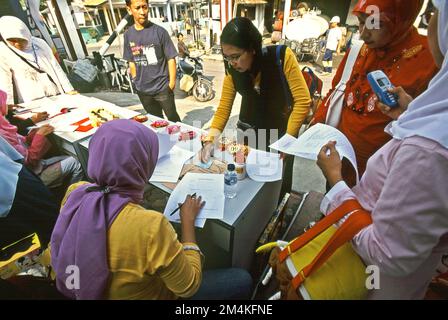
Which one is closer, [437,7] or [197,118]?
[437,7]

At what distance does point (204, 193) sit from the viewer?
1431 millimetres

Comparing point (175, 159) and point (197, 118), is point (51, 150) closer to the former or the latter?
point (175, 159)

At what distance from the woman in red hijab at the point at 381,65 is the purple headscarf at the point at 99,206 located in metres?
1.27

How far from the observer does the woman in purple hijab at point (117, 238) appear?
874 mm

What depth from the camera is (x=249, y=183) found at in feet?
4.99

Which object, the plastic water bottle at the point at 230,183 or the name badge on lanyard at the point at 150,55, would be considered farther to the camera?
the name badge on lanyard at the point at 150,55

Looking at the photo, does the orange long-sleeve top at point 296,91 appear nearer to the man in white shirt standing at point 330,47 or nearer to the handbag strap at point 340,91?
the handbag strap at point 340,91

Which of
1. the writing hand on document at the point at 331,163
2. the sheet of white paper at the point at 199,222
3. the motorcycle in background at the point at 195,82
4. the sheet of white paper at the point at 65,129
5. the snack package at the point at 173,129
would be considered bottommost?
the motorcycle in background at the point at 195,82

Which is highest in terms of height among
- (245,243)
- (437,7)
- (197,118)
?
(437,7)

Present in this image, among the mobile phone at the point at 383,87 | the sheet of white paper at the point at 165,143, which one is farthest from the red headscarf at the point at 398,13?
the sheet of white paper at the point at 165,143

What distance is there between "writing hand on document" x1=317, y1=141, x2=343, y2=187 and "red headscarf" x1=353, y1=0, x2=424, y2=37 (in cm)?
71
